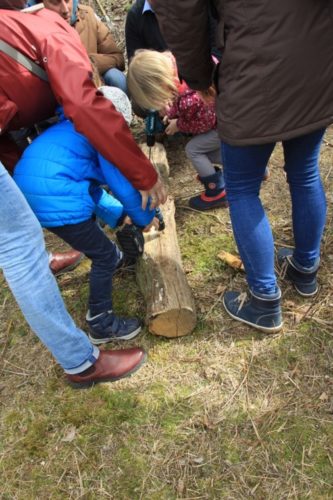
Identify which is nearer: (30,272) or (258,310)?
(30,272)

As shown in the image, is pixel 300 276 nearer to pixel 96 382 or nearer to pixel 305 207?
pixel 305 207

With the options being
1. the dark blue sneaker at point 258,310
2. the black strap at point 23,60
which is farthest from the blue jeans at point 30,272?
the dark blue sneaker at point 258,310

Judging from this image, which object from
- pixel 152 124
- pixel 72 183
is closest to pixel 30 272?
pixel 72 183

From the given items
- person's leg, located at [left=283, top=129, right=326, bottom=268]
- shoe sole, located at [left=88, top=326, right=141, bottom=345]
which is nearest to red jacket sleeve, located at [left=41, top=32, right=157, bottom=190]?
person's leg, located at [left=283, top=129, right=326, bottom=268]

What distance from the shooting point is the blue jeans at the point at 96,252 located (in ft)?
6.86

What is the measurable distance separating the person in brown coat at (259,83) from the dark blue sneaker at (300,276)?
458 mm

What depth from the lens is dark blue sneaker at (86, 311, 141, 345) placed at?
250 centimetres

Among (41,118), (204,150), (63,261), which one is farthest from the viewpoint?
(204,150)

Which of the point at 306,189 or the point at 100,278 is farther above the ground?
the point at 306,189

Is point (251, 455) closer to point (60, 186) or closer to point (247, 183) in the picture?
point (247, 183)

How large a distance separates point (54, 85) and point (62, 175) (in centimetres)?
41

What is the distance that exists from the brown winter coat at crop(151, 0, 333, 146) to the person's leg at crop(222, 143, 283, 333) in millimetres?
158

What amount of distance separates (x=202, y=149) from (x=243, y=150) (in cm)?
168

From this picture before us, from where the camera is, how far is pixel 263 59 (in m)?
1.50
